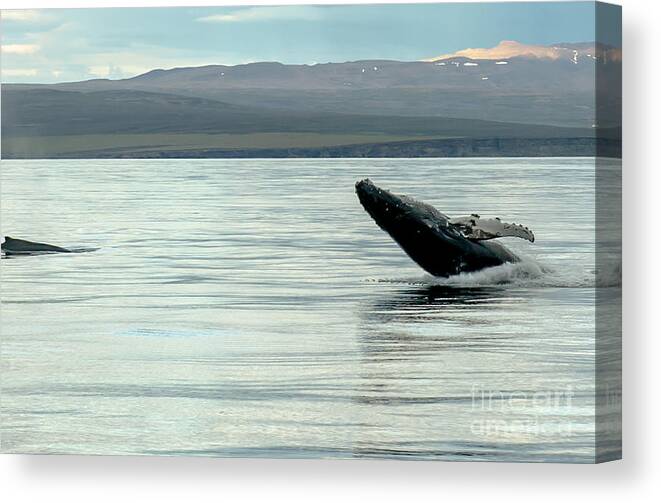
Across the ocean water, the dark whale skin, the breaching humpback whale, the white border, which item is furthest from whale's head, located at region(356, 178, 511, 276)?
the dark whale skin

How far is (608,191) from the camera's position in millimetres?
16422

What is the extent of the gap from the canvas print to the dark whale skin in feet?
0.07

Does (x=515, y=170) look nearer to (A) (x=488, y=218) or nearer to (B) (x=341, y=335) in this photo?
(A) (x=488, y=218)

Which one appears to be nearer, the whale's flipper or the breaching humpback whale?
the whale's flipper

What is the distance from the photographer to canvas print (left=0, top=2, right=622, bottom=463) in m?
16.4

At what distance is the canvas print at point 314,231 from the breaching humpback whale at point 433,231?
26 millimetres

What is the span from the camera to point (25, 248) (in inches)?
684

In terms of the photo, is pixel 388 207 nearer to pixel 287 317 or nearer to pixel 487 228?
pixel 487 228

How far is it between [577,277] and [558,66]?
1844 millimetres

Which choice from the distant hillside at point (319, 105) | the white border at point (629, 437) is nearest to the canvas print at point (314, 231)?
the distant hillside at point (319, 105)

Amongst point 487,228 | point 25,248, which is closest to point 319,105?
point 487,228

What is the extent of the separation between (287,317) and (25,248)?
2.54 metres

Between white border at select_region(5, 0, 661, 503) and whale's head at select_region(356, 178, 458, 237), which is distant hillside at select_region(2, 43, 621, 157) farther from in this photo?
whale's head at select_region(356, 178, 458, 237)

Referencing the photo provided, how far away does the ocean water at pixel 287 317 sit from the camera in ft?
53.9
